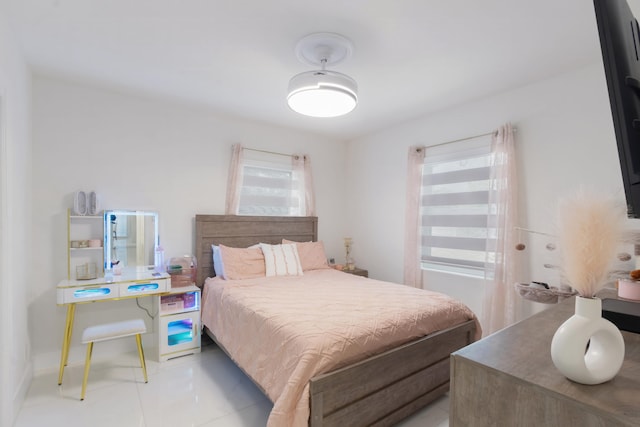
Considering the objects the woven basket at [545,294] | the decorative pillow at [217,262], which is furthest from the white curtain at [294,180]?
the woven basket at [545,294]

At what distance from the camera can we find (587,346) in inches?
28.0

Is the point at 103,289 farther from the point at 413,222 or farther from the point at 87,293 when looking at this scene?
the point at 413,222

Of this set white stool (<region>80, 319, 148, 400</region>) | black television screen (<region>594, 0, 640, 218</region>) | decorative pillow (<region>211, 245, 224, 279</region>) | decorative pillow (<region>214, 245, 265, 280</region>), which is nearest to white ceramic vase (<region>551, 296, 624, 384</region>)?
black television screen (<region>594, 0, 640, 218</region>)

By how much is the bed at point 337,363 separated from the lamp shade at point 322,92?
4.89ft

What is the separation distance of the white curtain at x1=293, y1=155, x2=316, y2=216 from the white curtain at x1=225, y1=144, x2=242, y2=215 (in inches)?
31.6

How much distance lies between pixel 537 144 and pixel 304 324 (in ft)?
8.33

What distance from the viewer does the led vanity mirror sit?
115 inches

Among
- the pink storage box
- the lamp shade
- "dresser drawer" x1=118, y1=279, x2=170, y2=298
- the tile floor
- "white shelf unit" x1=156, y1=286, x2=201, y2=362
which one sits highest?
the lamp shade

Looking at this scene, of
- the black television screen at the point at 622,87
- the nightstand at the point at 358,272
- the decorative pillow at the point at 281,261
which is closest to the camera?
the black television screen at the point at 622,87

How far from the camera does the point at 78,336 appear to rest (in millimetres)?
2834

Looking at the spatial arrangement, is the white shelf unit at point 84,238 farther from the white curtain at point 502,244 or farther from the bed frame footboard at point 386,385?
the white curtain at point 502,244

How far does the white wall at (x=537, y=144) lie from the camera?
2.41 m

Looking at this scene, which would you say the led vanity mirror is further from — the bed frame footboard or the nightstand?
the bed frame footboard

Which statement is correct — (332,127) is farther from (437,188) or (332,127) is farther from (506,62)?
(506,62)
